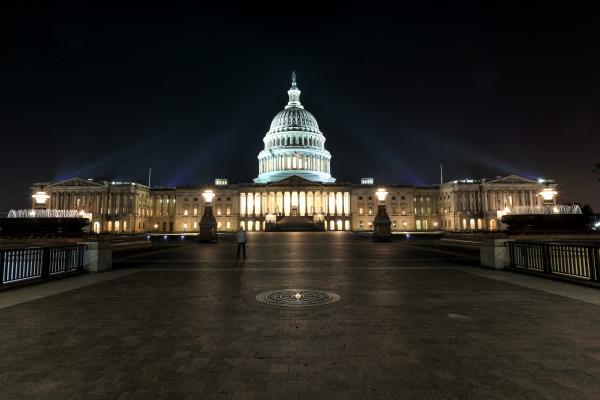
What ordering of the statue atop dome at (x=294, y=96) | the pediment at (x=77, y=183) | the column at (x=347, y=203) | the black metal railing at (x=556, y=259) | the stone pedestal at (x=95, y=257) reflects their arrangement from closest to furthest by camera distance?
the black metal railing at (x=556, y=259) < the stone pedestal at (x=95, y=257) < the pediment at (x=77, y=183) < the column at (x=347, y=203) < the statue atop dome at (x=294, y=96)

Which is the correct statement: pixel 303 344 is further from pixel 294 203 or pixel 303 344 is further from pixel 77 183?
pixel 77 183

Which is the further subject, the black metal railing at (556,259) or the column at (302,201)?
the column at (302,201)

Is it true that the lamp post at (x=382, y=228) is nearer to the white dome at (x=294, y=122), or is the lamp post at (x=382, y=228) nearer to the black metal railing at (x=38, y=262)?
the black metal railing at (x=38, y=262)

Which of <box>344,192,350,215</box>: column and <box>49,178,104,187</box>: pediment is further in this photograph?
<box>344,192,350,215</box>: column

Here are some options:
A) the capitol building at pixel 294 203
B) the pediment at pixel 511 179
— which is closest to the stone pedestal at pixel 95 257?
the capitol building at pixel 294 203

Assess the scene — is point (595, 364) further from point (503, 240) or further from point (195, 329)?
point (503, 240)

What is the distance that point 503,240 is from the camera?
1566 cm

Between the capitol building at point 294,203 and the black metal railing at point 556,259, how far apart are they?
301 ft

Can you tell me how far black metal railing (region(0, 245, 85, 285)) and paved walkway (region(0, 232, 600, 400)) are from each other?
1434 mm

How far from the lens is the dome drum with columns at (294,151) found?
128 meters

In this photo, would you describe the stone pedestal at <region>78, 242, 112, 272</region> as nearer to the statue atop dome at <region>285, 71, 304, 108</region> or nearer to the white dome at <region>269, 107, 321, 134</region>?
the white dome at <region>269, 107, 321, 134</region>

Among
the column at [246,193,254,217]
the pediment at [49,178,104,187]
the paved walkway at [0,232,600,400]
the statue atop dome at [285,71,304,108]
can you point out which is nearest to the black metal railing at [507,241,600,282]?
the paved walkway at [0,232,600,400]

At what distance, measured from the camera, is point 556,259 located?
1326cm

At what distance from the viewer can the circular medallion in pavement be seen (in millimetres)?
8797
